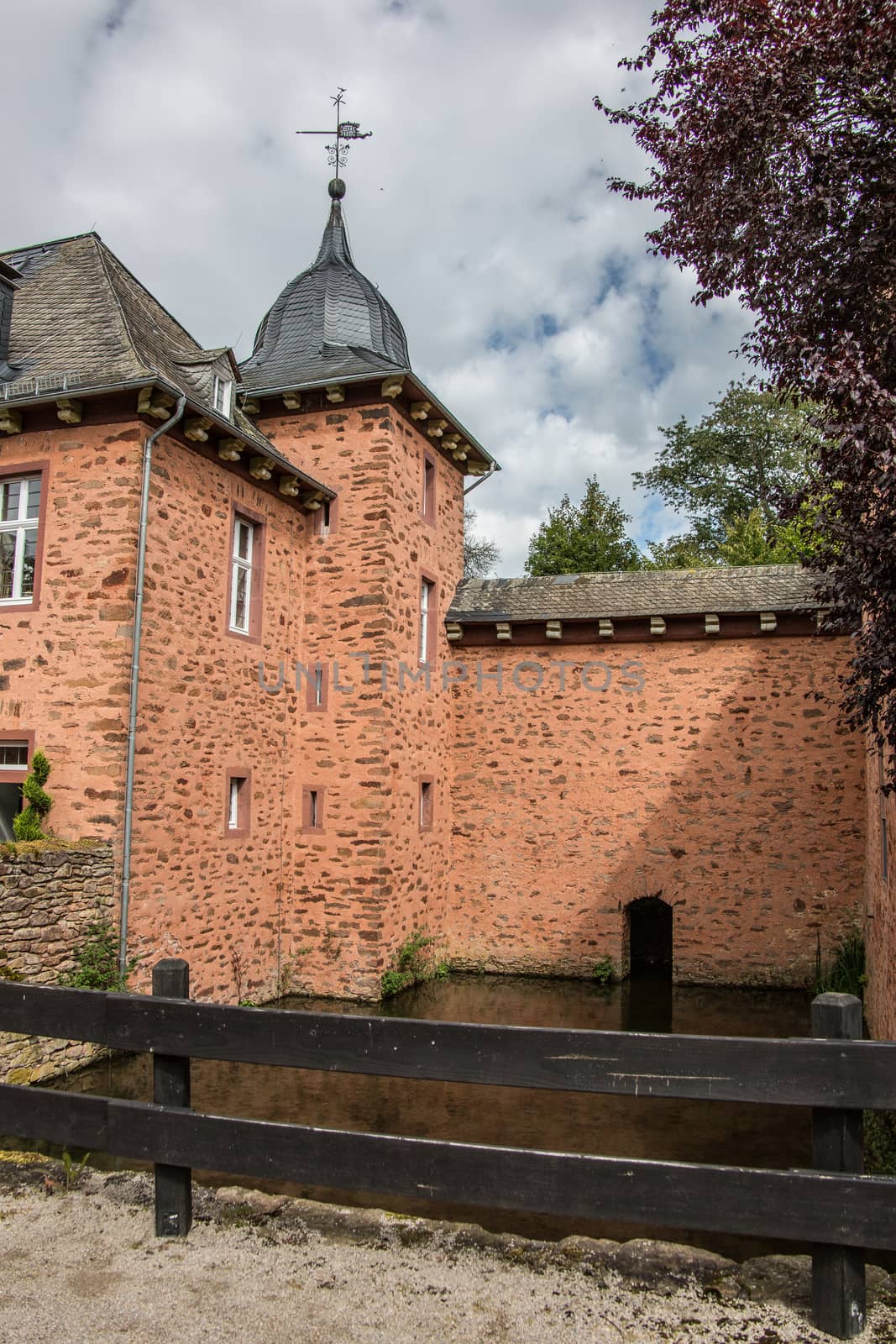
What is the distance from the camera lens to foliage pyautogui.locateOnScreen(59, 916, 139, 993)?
8188 mm

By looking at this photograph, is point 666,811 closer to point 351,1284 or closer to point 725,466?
point 351,1284

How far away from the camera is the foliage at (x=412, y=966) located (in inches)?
456

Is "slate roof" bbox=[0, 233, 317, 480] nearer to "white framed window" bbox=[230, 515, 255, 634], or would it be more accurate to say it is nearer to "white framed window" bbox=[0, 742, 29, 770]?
"white framed window" bbox=[230, 515, 255, 634]

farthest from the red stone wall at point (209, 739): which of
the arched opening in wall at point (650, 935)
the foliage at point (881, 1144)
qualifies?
the foliage at point (881, 1144)

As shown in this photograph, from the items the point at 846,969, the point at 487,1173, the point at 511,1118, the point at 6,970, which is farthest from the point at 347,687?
the point at 487,1173

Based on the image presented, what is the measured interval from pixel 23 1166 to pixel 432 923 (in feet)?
30.3

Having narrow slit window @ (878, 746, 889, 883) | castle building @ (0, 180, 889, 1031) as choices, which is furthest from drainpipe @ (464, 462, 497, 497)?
narrow slit window @ (878, 746, 889, 883)

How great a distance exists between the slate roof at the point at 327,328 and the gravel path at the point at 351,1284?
34.2 feet

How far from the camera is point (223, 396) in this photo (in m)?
10.8

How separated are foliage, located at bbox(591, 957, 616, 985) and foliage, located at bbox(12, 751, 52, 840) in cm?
741

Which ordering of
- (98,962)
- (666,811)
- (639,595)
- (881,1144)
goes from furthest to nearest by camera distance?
1. (639,595)
2. (666,811)
3. (98,962)
4. (881,1144)

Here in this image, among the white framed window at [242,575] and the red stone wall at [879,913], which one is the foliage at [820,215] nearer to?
the red stone wall at [879,913]

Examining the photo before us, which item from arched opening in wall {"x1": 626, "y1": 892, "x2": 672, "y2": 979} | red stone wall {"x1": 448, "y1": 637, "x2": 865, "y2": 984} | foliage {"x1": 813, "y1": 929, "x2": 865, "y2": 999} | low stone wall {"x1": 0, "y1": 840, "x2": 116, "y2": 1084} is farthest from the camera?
arched opening in wall {"x1": 626, "y1": 892, "x2": 672, "y2": 979}

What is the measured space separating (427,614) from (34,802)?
241 inches
